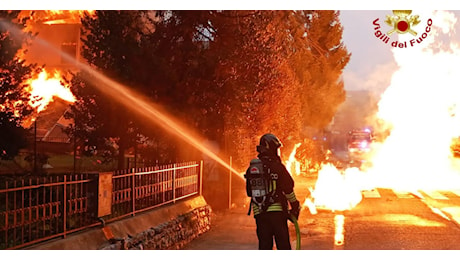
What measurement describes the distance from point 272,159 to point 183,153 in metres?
9.48

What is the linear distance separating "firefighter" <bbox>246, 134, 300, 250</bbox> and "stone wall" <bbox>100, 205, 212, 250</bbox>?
268cm

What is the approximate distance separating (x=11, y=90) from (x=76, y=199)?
357 inches

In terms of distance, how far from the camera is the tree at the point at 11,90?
15945 mm

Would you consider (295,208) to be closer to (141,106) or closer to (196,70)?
(196,70)

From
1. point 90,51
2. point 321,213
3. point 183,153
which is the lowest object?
point 321,213

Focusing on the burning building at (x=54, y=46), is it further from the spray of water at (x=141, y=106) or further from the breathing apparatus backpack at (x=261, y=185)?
the breathing apparatus backpack at (x=261, y=185)

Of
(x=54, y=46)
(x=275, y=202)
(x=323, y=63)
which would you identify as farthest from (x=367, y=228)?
(x=54, y=46)

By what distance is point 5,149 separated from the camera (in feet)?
52.3

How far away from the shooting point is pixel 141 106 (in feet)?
51.4

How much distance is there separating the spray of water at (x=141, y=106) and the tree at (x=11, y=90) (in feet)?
0.50

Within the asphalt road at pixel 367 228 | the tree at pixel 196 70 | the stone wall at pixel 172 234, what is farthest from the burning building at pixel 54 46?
the stone wall at pixel 172 234

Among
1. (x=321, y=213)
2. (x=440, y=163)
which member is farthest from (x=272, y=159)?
(x=440, y=163)
